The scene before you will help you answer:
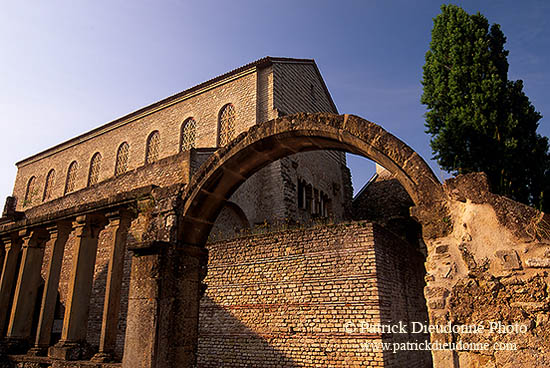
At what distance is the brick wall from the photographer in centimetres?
808

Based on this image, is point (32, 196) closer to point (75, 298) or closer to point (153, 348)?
point (75, 298)

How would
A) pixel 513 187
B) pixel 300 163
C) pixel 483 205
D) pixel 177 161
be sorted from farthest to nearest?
pixel 300 163, pixel 177 161, pixel 513 187, pixel 483 205

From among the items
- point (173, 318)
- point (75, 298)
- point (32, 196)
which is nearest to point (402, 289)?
point (173, 318)

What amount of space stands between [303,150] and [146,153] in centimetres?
1699

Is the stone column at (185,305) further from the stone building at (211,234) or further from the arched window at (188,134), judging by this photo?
the arched window at (188,134)

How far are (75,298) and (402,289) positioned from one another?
7.71m

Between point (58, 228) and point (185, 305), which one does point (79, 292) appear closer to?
point (58, 228)

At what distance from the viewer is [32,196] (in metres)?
26.0

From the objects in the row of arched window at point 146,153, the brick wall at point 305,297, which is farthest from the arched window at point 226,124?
the brick wall at point 305,297

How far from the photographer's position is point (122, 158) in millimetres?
21266

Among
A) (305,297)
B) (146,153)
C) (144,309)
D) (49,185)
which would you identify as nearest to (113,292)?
(144,309)

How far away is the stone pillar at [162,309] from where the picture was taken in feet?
15.2

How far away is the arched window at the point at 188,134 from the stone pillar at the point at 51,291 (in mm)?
10094

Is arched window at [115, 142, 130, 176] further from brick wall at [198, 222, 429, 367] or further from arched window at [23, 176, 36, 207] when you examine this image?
brick wall at [198, 222, 429, 367]
